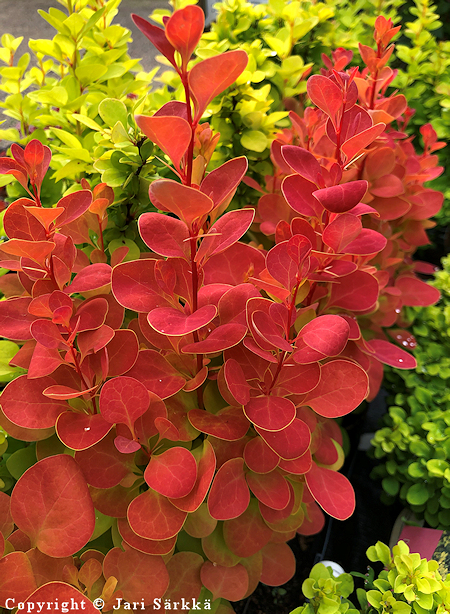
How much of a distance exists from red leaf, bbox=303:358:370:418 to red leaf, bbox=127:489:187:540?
0.21 meters

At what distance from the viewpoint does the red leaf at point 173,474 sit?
0.49 metres

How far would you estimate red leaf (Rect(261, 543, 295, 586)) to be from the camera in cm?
71

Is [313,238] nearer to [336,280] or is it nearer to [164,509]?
[336,280]

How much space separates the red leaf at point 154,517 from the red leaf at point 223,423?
9 cm

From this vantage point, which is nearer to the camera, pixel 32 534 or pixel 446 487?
pixel 32 534

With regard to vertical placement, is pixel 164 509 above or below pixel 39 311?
below

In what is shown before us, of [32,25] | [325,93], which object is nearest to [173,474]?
[325,93]

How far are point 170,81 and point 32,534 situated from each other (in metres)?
0.98

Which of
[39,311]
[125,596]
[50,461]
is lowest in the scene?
[125,596]

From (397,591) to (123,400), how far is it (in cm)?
52

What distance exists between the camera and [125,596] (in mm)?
512

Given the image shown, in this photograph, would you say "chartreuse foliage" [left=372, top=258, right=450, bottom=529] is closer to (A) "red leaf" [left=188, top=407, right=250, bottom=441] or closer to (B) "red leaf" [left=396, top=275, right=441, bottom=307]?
(B) "red leaf" [left=396, top=275, right=441, bottom=307]

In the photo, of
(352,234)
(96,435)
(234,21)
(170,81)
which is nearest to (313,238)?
(352,234)


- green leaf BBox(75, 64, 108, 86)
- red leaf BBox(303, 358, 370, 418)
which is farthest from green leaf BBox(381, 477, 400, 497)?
green leaf BBox(75, 64, 108, 86)
